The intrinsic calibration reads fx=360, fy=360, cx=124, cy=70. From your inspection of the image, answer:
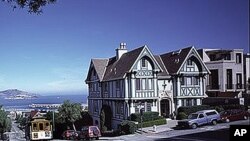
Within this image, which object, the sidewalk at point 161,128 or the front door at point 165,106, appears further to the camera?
the front door at point 165,106

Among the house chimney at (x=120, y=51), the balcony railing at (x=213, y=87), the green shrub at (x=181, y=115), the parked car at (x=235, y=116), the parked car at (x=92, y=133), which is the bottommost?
the parked car at (x=92, y=133)

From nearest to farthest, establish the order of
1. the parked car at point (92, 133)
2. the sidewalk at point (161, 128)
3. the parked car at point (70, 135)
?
the parked car at point (92, 133) < the sidewalk at point (161, 128) < the parked car at point (70, 135)

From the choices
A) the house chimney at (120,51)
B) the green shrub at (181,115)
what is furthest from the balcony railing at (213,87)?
the house chimney at (120,51)

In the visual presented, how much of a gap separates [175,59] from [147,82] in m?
6.34

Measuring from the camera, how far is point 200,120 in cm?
3622

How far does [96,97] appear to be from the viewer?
174 ft

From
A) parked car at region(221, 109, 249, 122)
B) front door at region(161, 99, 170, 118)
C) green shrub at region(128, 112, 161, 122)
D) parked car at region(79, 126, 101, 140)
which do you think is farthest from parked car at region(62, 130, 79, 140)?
parked car at region(221, 109, 249, 122)

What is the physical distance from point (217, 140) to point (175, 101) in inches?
723

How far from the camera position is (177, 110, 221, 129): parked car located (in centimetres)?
3562

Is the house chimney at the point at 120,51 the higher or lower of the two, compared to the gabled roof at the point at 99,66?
higher

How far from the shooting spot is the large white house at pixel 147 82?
41.9 metres

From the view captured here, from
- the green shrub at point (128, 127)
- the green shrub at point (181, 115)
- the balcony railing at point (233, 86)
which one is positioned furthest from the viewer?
the balcony railing at point (233, 86)

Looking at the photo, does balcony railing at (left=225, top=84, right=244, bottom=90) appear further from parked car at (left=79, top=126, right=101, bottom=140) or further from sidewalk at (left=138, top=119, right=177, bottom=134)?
parked car at (left=79, top=126, right=101, bottom=140)

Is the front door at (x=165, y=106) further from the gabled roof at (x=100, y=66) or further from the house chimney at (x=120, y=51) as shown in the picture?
the gabled roof at (x=100, y=66)
